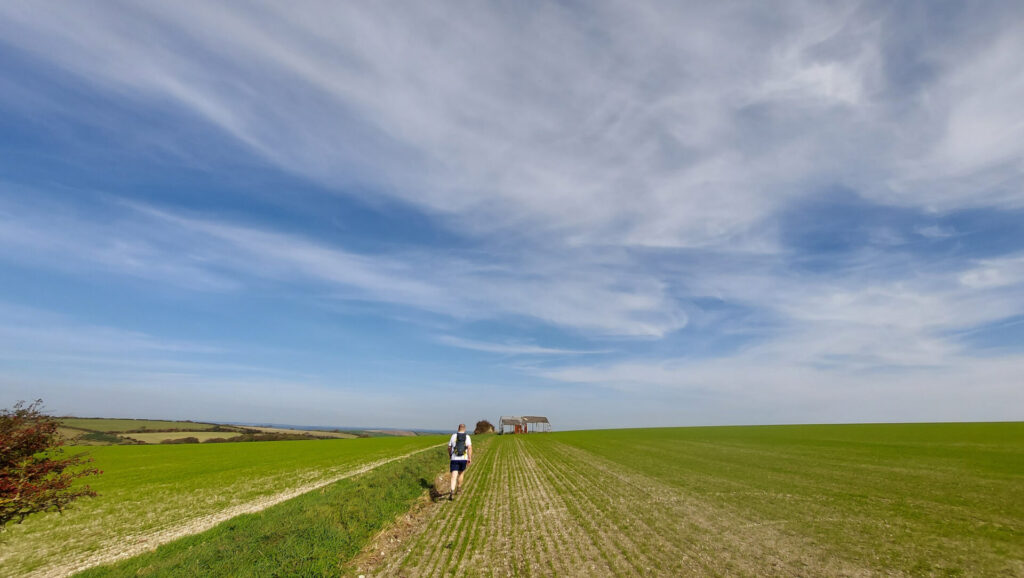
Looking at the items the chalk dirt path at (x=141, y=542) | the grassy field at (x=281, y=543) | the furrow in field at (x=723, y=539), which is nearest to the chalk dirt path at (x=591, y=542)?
the furrow in field at (x=723, y=539)

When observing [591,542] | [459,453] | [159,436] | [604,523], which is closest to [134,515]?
[459,453]

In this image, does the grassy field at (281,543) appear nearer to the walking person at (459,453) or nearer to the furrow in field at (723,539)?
the walking person at (459,453)


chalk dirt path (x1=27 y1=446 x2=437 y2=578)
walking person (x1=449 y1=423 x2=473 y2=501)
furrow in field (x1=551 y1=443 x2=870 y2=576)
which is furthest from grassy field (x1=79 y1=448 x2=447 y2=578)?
furrow in field (x1=551 y1=443 x2=870 y2=576)

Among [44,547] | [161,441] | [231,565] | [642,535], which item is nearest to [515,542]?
[642,535]

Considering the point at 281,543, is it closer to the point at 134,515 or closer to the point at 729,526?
the point at 134,515

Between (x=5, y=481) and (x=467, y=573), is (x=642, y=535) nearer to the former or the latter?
(x=467, y=573)

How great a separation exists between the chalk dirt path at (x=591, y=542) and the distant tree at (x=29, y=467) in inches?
218

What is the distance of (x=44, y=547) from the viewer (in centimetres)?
Answer: 1215

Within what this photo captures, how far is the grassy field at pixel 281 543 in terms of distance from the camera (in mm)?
8781

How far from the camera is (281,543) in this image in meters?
10.1

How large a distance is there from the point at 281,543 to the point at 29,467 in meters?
5.02

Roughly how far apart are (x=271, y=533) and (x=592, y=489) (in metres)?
12.6

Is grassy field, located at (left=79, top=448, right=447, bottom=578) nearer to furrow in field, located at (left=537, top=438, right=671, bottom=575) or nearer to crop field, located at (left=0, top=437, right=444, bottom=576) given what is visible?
crop field, located at (left=0, top=437, right=444, bottom=576)

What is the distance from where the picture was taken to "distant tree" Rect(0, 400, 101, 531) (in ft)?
22.1
